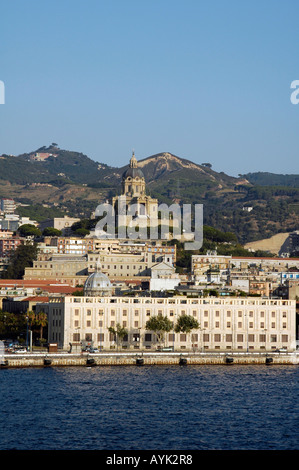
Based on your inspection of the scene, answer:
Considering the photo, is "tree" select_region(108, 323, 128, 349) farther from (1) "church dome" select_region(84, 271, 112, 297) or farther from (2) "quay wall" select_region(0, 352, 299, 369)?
(2) "quay wall" select_region(0, 352, 299, 369)

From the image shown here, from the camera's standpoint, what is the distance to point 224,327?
100 meters

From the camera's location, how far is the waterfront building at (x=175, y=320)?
321ft

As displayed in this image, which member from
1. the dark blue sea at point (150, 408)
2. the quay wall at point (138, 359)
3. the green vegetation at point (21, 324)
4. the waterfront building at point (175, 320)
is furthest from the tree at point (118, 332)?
the dark blue sea at point (150, 408)

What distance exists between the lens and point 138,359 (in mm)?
89875

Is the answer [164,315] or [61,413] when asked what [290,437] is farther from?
[164,315]

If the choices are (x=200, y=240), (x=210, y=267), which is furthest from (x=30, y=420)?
(x=200, y=240)

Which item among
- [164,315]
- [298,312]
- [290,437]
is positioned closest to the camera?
[290,437]

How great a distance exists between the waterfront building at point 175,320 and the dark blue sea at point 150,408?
32.9ft

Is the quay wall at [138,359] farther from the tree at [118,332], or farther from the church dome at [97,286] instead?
the church dome at [97,286]

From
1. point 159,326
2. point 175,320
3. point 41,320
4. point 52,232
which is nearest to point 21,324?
point 41,320

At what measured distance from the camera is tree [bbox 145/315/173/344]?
9681 cm

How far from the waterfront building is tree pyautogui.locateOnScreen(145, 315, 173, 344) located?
0.90 metres

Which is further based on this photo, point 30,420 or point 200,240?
point 200,240
